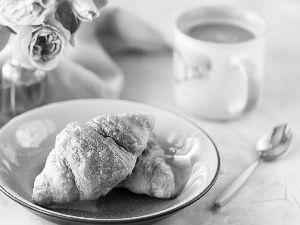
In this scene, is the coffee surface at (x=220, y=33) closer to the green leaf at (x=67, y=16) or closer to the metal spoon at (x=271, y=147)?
the metal spoon at (x=271, y=147)

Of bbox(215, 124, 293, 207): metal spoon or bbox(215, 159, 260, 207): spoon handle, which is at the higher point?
bbox(215, 159, 260, 207): spoon handle

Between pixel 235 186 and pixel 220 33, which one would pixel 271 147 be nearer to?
pixel 235 186

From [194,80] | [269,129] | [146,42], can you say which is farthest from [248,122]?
[146,42]

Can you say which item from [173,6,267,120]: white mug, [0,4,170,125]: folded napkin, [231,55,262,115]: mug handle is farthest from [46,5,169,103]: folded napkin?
[231,55,262,115]: mug handle

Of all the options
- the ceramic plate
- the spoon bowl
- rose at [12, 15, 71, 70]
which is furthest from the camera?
the spoon bowl

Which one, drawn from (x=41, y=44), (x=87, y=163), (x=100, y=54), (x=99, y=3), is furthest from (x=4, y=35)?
(x=100, y=54)

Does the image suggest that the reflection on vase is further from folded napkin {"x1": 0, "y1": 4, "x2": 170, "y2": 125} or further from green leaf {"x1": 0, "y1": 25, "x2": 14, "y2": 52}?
green leaf {"x1": 0, "y1": 25, "x2": 14, "y2": 52}

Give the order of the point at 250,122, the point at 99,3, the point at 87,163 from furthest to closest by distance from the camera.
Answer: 1. the point at 250,122
2. the point at 99,3
3. the point at 87,163
